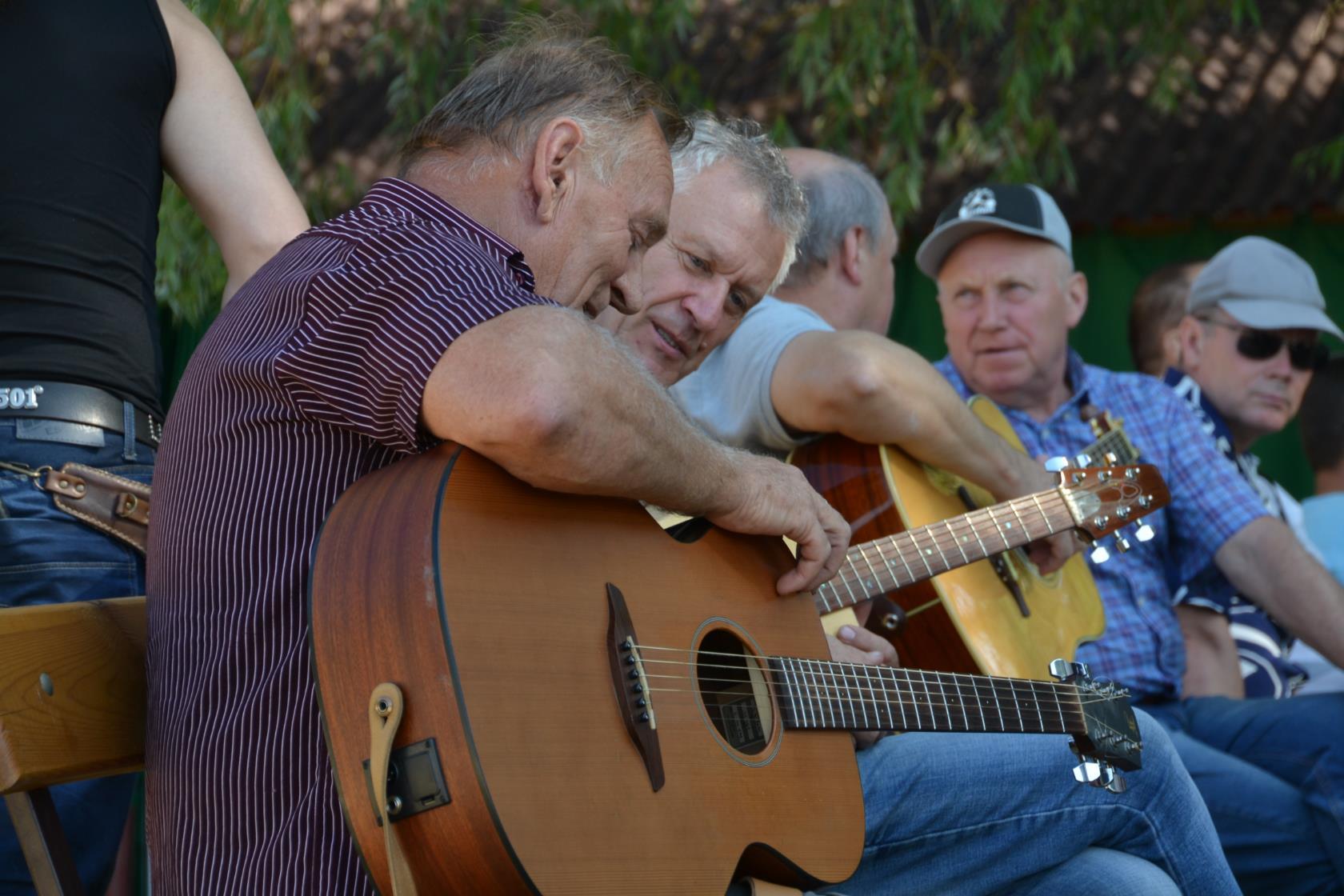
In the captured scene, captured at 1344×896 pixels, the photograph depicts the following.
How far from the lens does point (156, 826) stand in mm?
1588

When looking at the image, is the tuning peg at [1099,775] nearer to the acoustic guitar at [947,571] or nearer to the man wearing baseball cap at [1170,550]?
the acoustic guitar at [947,571]

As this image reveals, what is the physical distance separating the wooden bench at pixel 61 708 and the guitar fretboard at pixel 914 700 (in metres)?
0.80

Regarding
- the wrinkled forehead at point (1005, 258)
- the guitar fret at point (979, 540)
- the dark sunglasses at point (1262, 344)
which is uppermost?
the wrinkled forehead at point (1005, 258)

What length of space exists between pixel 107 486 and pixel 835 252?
77.0 inches

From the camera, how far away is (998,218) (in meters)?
3.85

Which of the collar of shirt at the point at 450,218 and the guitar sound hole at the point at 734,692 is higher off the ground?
the collar of shirt at the point at 450,218

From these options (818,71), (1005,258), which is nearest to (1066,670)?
(1005,258)

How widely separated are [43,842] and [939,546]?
1.61 metres

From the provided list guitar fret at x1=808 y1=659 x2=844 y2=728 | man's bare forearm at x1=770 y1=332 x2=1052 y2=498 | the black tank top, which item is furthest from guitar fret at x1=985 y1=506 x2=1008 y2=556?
the black tank top

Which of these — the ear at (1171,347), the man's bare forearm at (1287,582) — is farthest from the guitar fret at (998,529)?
the ear at (1171,347)

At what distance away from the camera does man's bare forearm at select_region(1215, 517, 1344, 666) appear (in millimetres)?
3531

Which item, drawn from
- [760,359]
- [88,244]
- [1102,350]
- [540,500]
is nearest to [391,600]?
[540,500]

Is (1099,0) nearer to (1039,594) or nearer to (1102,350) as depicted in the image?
(1102,350)

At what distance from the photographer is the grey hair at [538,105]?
1.80m
